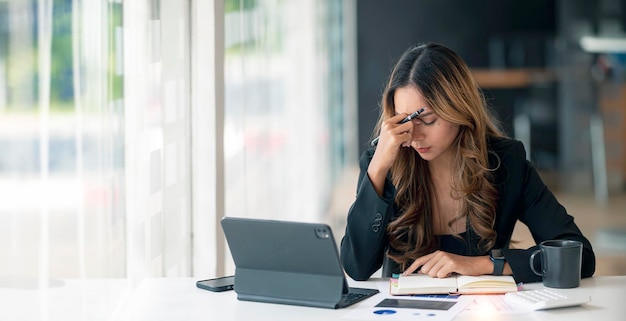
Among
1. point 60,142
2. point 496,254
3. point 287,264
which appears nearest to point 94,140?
point 60,142

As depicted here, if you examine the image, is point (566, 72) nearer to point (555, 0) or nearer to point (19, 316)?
point (555, 0)

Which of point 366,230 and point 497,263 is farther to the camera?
point 366,230

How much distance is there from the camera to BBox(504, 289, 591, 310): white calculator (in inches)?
70.0

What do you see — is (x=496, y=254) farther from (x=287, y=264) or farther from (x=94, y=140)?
(x=94, y=140)

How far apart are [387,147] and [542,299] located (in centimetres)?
59

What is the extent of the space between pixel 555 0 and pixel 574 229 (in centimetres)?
845

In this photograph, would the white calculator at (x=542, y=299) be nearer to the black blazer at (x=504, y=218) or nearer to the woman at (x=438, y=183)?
the black blazer at (x=504, y=218)

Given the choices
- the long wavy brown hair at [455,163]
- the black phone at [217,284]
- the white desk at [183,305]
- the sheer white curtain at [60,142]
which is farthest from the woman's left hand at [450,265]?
the sheer white curtain at [60,142]

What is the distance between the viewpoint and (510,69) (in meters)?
10.1

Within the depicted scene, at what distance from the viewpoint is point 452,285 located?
195 centimetres

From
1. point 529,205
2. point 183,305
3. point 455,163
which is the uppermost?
point 455,163

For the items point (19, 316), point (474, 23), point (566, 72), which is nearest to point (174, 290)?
point (19, 316)

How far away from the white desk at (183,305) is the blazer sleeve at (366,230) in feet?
0.26

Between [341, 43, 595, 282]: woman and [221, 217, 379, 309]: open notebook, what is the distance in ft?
1.10
